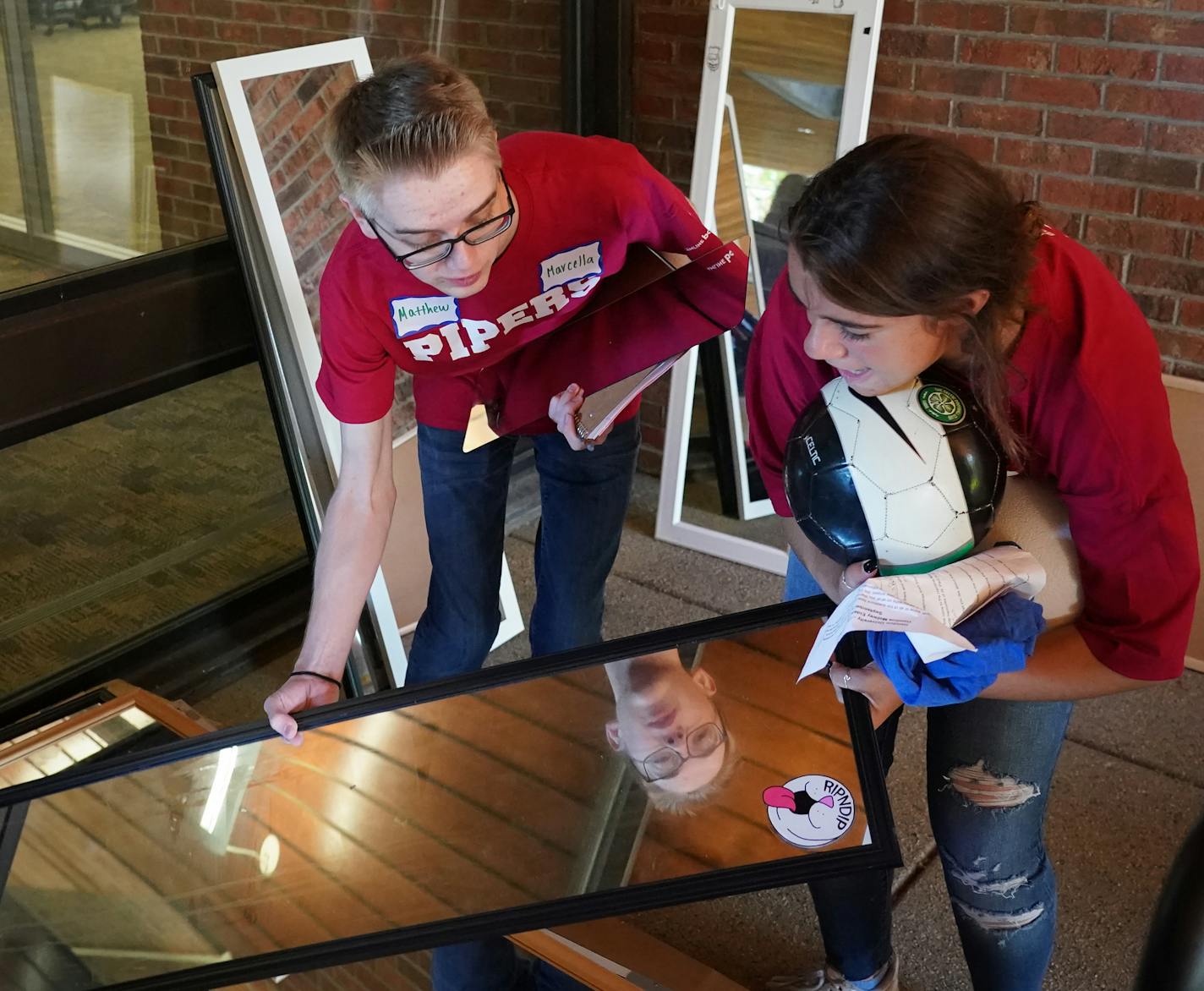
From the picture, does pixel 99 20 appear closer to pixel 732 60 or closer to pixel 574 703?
pixel 732 60

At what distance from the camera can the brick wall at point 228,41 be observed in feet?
8.46

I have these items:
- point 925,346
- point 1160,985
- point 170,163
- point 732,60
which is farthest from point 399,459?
point 1160,985

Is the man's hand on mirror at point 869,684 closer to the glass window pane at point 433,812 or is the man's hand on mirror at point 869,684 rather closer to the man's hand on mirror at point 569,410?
the glass window pane at point 433,812

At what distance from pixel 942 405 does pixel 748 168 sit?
2.21m

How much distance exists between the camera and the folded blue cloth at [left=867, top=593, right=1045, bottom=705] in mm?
1241

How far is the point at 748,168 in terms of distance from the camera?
3316mm

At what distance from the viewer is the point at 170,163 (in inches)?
105

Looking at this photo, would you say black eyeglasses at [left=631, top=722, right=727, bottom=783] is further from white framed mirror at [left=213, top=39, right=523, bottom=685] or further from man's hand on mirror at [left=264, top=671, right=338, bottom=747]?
white framed mirror at [left=213, top=39, right=523, bottom=685]

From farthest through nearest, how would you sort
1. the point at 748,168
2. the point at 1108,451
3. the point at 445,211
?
the point at 748,168, the point at 445,211, the point at 1108,451

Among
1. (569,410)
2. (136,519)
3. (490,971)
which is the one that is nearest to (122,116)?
(136,519)

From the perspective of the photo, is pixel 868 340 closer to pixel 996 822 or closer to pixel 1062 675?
pixel 1062 675

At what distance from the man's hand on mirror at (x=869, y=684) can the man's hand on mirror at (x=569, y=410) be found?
0.68m

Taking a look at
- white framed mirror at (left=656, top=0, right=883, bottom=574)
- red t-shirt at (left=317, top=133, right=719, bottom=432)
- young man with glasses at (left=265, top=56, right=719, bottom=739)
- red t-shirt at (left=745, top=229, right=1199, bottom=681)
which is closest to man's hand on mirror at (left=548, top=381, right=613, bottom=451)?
young man with glasses at (left=265, top=56, right=719, bottom=739)

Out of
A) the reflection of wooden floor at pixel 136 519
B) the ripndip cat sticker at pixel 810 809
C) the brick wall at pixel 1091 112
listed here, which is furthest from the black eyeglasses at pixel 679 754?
the brick wall at pixel 1091 112
